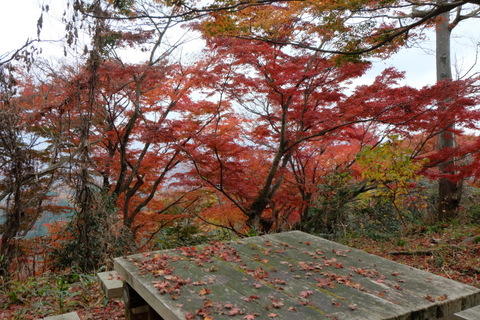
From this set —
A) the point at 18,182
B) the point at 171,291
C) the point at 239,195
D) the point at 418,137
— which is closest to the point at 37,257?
the point at 18,182

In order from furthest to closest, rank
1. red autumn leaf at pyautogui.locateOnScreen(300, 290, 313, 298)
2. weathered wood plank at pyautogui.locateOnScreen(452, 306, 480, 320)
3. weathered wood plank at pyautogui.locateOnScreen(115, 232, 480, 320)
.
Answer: weathered wood plank at pyautogui.locateOnScreen(452, 306, 480, 320)
red autumn leaf at pyautogui.locateOnScreen(300, 290, 313, 298)
weathered wood plank at pyautogui.locateOnScreen(115, 232, 480, 320)

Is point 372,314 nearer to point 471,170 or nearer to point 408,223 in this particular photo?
point 471,170

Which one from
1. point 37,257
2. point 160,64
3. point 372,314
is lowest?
point 37,257

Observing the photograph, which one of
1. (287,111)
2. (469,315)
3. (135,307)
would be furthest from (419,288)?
(287,111)

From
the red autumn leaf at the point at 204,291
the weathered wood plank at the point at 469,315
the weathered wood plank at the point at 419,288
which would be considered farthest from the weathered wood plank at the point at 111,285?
the weathered wood plank at the point at 469,315

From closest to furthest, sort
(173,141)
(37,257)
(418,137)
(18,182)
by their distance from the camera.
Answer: (18,182) → (37,257) → (173,141) → (418,137)

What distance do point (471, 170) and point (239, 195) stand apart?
4.63 metres

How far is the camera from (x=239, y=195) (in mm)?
8078

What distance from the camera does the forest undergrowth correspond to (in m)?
3.93

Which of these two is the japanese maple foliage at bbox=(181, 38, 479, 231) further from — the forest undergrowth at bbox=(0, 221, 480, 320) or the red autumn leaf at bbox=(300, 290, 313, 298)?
the red autumn leaf at bbox=(300, 290, 313, 298)

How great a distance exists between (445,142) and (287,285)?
849 cm

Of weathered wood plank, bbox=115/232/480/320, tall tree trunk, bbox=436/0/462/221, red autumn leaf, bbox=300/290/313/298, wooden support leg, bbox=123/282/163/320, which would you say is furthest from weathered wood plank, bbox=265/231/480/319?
tall tree trunk, bbox=436/0/462/221

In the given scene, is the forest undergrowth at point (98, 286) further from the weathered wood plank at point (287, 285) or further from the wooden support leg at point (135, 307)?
the weathered wood plank at point (287, 285)

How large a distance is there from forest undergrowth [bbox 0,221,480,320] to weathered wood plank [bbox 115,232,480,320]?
64.8 inches
